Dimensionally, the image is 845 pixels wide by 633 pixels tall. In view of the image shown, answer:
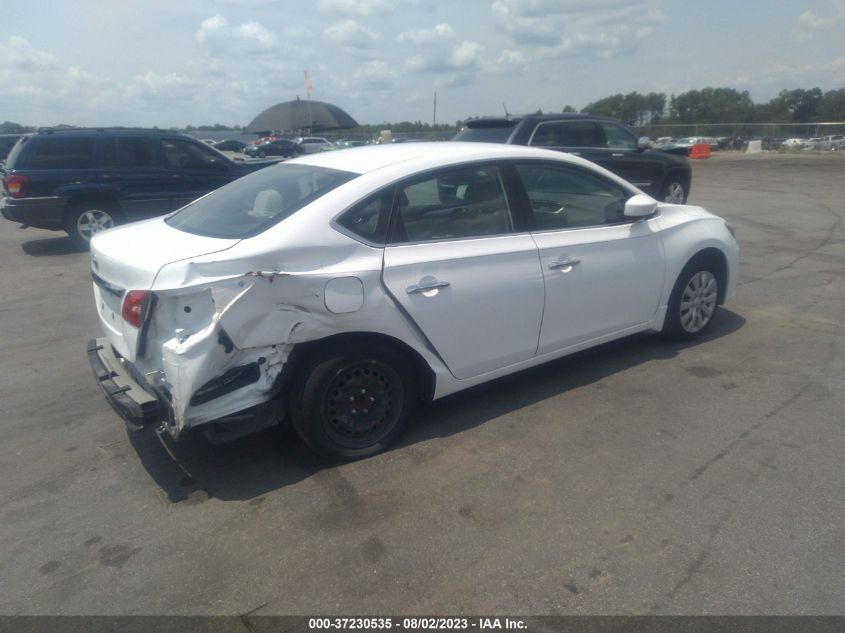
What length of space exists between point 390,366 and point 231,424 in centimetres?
92

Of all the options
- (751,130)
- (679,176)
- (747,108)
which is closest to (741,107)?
(747,108)

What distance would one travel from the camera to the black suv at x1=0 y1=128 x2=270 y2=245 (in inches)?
397

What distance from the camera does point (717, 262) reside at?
553 cm

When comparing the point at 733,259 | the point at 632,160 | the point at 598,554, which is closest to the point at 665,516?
the point at 598,554

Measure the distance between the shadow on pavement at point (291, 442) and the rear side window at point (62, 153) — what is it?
7649mm

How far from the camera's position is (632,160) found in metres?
11.3

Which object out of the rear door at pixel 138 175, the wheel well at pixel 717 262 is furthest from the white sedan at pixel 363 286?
the rear door at pixel 138 175

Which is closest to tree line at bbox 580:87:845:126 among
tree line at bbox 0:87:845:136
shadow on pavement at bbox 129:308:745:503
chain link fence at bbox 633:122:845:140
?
tree line at bbox 0:87:845:136

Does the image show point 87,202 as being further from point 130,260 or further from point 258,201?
point 130,260

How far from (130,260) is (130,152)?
26.3 ft

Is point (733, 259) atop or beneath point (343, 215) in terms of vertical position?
beneath

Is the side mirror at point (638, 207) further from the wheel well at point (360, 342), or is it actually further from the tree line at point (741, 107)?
the tree line at point (741, 107)

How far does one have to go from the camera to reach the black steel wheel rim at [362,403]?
12.1 feet

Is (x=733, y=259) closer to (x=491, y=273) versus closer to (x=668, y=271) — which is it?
(x=668, y=271)
